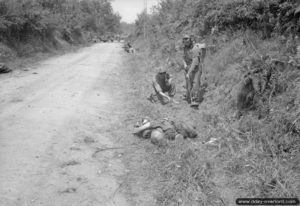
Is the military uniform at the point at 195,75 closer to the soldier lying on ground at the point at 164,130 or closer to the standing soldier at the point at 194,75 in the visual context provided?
the standing soldier at the point at 194,75

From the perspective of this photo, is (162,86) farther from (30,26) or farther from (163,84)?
(30,26)

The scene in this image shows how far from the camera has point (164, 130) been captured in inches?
194

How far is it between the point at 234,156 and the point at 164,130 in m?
1.38

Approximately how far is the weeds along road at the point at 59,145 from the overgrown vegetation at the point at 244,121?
84 centimetres

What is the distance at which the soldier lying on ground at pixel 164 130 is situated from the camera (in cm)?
484

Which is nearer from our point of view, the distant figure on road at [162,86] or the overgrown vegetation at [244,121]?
the overgrown vegetation at [244,121]

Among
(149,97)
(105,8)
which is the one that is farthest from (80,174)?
(105,8)

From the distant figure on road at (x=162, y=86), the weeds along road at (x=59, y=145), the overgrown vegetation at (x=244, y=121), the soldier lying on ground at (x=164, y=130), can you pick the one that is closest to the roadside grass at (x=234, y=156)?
the overgrown vegetation at (x=244, y=121)

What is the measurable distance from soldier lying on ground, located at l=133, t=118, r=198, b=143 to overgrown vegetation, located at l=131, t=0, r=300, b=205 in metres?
0.23

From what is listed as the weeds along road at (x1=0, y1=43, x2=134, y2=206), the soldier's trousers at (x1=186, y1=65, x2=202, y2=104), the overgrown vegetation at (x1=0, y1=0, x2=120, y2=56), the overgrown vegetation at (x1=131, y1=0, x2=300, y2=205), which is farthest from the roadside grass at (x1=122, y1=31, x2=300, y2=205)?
the overgrown vegetation at (x1=0, y1=0, x2=120, y2=56)

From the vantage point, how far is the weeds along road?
3.36 metres

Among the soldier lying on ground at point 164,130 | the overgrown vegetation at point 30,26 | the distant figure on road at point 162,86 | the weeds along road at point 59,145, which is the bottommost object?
the weeds along road at point 59,145

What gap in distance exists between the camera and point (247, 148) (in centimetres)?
401

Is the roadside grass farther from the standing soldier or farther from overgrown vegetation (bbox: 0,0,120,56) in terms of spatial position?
overgrown vegetation (bbox: 0,0,120,56)
